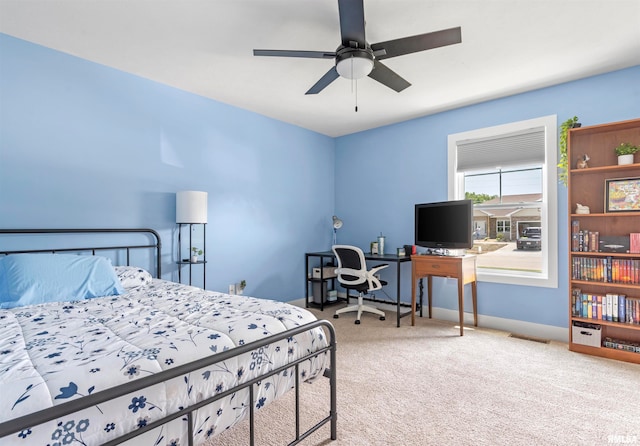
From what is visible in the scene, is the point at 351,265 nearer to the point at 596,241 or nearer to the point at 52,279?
the point at 596,241

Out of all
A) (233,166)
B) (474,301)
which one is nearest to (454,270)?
(474,301)

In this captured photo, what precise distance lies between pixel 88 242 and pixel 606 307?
4.49m

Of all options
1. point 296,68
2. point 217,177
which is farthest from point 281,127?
point 296,68

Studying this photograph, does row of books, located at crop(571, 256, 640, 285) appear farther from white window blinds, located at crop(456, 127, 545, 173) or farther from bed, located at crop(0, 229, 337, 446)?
bed, located at crop(0, 229, 337, 446)

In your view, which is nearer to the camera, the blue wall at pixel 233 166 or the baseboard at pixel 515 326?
the blue wall at pixel 233 166

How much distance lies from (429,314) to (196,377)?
11.4ft

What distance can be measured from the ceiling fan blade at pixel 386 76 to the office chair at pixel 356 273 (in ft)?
6.10

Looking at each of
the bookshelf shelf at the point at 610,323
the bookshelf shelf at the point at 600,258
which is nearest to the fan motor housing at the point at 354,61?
the bookshelf shelf at the point at 600,258

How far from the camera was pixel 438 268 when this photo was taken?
353cm

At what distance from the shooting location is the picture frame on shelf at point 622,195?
2.75 metres

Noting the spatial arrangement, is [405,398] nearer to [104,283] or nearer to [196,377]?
[196,377]

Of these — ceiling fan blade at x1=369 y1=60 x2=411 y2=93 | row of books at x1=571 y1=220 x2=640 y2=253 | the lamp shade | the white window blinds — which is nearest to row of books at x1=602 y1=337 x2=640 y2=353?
row of books at x1=571 y1=220 x2=640 y2=253

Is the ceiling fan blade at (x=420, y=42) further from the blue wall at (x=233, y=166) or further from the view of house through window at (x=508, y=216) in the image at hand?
the view of house through window at (x=508, y=216)

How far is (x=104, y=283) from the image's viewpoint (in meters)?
2.33
